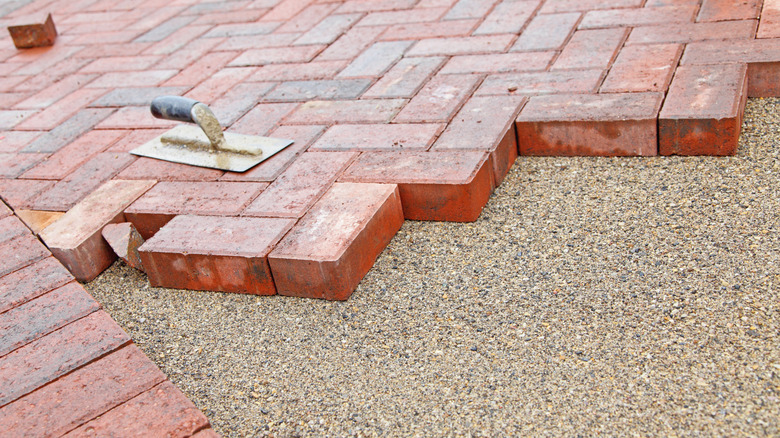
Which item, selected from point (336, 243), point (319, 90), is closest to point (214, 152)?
point (319, 90)

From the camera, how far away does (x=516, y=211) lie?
8.52 feet

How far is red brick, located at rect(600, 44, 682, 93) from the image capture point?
9.70ft

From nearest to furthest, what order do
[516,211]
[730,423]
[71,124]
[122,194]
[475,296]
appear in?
[730,423]
[475,296]
[516,211]
[122,194]
[71,124]

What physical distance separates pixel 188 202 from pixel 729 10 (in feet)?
8.88

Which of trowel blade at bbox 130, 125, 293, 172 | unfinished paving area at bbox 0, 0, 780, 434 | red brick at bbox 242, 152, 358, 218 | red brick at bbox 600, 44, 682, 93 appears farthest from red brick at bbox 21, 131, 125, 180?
red brick at bbox 600, 44, 682, 93

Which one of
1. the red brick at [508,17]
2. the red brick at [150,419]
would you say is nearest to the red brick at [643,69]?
the red brick at [508,17]

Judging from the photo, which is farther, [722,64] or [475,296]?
[722,64]

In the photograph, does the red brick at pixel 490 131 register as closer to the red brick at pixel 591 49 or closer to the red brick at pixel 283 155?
→ the red brick at pixel 591 49

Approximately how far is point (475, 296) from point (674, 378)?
0.64 meters

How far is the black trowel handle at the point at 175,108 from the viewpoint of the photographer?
2918mm

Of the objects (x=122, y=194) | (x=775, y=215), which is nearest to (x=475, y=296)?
(x=775, y=215)

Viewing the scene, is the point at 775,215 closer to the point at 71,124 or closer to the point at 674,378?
the point at 674,378

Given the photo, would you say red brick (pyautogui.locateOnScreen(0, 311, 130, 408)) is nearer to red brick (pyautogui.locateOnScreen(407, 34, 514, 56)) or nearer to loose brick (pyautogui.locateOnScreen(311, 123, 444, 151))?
loose brick (pyautogui.locateOnScreen(311, 123, 444, 151))

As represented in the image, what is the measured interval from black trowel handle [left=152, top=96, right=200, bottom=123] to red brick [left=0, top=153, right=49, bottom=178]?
2.73 feet
